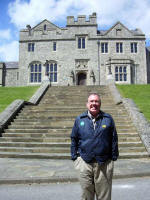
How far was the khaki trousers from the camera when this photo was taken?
327cm

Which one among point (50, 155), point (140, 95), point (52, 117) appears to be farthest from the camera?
point (140, 95)

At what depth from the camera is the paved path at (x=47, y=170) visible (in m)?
5.33

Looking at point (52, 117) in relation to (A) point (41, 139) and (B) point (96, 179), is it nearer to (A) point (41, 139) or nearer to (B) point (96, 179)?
(A) point (41, 139)

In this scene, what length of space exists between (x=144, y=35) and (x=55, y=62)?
1528cm

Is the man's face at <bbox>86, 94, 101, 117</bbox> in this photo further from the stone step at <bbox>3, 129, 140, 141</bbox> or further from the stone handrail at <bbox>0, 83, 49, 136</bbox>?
the stone handrail at <bbox>0, 83, 49, 136</bbox>

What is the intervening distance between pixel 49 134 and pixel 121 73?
24874 mm

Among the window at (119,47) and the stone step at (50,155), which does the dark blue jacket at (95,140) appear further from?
the window at (119,47)

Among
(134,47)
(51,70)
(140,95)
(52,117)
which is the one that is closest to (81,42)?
(51,70)

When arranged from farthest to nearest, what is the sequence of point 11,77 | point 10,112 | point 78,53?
point 11,77
point 78,53
point 10,112

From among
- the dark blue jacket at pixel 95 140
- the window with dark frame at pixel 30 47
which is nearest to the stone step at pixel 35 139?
the dark blue jacket at pixel 95 140

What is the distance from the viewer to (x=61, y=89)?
64.3ft

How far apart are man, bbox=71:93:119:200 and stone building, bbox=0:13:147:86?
29399 mm

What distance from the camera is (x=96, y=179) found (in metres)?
3.30

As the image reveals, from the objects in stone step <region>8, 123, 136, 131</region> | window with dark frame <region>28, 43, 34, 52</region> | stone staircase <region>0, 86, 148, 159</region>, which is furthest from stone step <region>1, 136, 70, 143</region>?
window with dark frame <region>28, 43, 34, 52</region>
